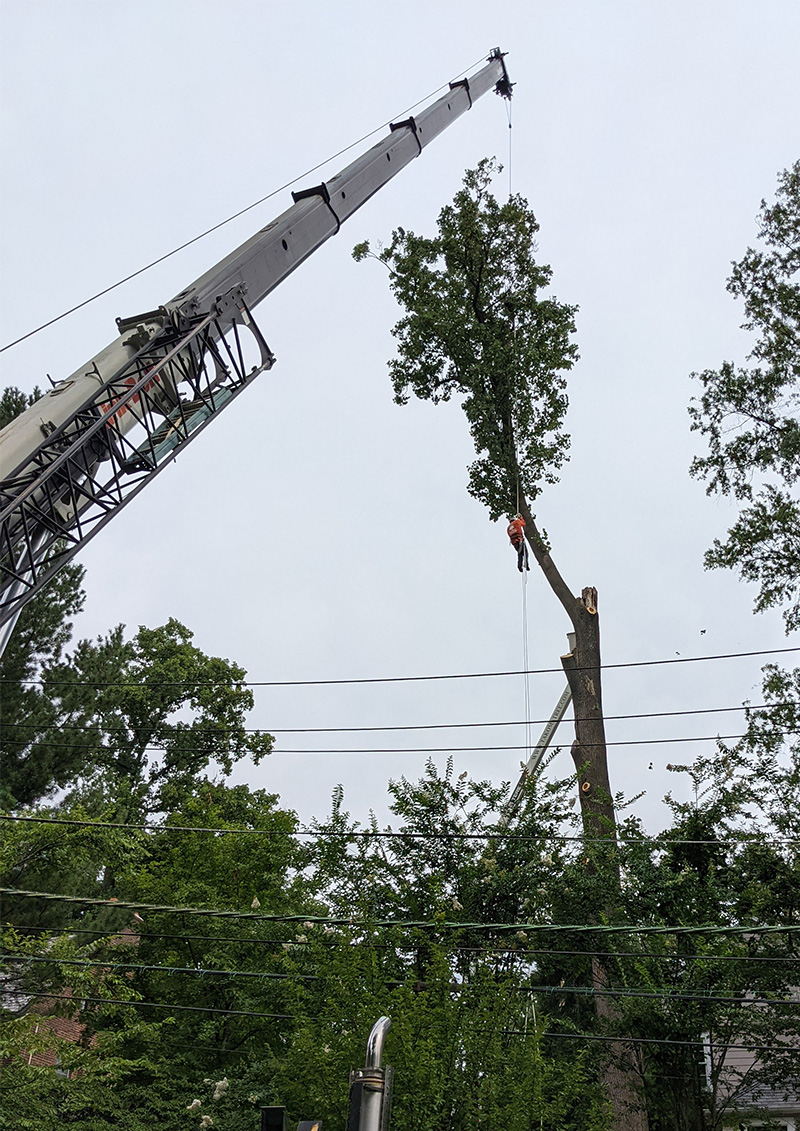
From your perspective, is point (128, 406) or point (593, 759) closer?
point (128, 406)

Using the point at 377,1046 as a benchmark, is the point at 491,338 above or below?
above

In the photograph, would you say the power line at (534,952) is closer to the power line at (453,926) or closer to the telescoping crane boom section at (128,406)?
the power line at (453,926)

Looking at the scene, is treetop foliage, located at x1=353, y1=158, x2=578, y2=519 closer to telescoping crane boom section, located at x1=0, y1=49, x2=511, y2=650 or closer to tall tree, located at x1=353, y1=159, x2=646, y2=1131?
tall tree, located at x1=353, y1=159, x2=646, y2=1131

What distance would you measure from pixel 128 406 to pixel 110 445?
63 centimetres

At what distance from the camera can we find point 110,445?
9883 mm

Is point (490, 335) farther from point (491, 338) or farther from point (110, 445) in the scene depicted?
point (110, 445)

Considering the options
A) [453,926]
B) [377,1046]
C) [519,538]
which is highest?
[519,538]

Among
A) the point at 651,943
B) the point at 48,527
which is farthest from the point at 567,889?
the point at 48,527

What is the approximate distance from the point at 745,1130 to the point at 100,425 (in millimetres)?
14355

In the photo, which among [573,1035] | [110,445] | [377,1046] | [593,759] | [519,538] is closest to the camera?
[377,1046]

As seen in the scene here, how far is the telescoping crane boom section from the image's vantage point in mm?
9125

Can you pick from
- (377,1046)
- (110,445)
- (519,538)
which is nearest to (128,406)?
(110,445)

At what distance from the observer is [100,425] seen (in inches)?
373

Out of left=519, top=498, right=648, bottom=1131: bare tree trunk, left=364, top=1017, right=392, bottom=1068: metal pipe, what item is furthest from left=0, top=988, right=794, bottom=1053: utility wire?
left=364, top=1017, right=392, bottom=1068: metal pipe
